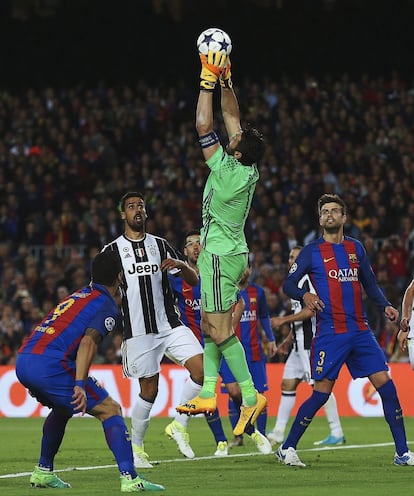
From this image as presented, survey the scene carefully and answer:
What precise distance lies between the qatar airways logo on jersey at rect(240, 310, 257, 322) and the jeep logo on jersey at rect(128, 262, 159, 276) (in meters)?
3.49

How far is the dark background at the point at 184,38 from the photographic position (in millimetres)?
29891

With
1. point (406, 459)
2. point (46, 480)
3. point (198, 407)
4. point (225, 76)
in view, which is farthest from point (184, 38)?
point (46, 480)

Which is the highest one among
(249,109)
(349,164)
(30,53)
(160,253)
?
(30,53)

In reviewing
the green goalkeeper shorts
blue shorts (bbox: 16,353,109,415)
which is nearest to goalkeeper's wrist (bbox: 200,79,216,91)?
the green goalkeeper shorts

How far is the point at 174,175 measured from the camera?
83.5ft

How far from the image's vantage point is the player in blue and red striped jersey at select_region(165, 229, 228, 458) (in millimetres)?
12180

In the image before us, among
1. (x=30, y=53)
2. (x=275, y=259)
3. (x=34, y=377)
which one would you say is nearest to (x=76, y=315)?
(x=34, y=377)

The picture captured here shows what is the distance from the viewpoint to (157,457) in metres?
12.4

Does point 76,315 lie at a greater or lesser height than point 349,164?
lesser

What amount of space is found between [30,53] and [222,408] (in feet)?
54.5

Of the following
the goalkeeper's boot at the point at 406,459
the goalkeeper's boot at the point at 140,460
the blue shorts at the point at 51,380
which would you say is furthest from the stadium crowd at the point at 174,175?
the blue shorts at the point at 51,380

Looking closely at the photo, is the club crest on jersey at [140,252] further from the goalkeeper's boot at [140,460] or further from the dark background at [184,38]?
the dark background at [184,38]

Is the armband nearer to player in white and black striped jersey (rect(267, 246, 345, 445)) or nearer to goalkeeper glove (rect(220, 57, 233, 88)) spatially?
goalkeeper glove (rect(220, 57, 233, 88))

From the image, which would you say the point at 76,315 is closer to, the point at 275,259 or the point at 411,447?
the point at 411,447
